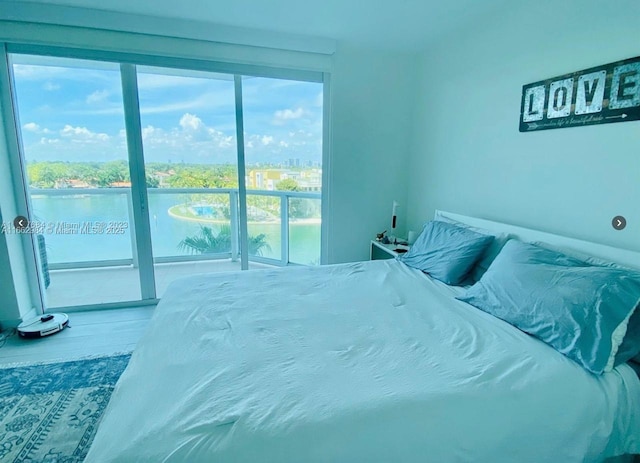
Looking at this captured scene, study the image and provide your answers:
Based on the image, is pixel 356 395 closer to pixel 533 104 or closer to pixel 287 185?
pixel 533 104

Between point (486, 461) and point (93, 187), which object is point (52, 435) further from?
point (93, 187)

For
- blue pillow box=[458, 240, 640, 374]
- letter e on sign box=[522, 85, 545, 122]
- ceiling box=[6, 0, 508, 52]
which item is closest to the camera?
blue pillow box=[458, 240, 640, 374]

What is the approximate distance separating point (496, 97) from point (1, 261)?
4.15 meters

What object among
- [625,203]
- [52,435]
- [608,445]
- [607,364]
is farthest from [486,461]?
[52,435]

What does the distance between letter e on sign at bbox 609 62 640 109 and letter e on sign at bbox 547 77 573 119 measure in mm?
216

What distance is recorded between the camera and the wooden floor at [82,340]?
2219mm

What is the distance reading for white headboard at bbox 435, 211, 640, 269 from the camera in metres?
1.41

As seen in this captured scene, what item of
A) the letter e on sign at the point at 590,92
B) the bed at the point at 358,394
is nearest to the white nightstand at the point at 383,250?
the bed at the point at 358,394

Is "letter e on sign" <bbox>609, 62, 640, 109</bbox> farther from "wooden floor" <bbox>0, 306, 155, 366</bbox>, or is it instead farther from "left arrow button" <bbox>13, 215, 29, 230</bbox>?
"left arrow button" <bbox>13, 215, 29, 230</bbox>

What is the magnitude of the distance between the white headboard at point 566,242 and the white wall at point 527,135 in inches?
5.6

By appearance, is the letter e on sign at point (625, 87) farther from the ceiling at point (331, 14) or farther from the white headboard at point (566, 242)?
the ceiling at point (331, 14)

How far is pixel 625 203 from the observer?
1.54 meters

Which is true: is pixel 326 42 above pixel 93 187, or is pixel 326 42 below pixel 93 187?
above

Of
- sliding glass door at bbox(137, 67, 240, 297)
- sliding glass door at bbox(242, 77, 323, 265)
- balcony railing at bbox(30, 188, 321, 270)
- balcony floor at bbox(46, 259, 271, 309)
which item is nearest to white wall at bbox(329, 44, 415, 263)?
sliding glass door at bbox(242, 77, 323, 265)
